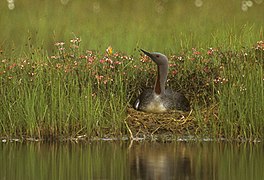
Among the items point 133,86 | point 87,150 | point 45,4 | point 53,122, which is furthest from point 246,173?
point 45,4

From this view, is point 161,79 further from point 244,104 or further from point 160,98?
point 244,104

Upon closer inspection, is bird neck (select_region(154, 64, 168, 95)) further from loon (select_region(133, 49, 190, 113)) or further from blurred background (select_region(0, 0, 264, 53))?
blurred background (select_region(0, 0, 264, 53))

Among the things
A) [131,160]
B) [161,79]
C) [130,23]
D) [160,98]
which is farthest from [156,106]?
[130,23]

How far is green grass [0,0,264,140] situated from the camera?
13820 millimetres

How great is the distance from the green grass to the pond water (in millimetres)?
464

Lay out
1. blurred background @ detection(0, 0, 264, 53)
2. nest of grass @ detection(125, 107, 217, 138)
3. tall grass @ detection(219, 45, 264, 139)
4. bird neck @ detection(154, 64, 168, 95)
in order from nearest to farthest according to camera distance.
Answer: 1. tall grass @ detection(219, 45, 264, 139)
2. nest of grass @ detection(125, 107, 217, 138)
3. bird neck @ detection(154, 64, 168, 95)
4. blurred background @ detection(0, 0, 264, 53)

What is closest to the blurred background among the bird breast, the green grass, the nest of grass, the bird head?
the green grass

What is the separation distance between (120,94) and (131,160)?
104 inches

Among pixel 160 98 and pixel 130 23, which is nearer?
Result: pixel 160 98

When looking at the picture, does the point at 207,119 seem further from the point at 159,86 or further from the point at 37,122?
the point at 37,122

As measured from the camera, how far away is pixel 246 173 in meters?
11.2

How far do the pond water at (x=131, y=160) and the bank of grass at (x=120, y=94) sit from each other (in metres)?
0.44

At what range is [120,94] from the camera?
14.6 m

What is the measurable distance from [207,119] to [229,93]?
0.53 meters
